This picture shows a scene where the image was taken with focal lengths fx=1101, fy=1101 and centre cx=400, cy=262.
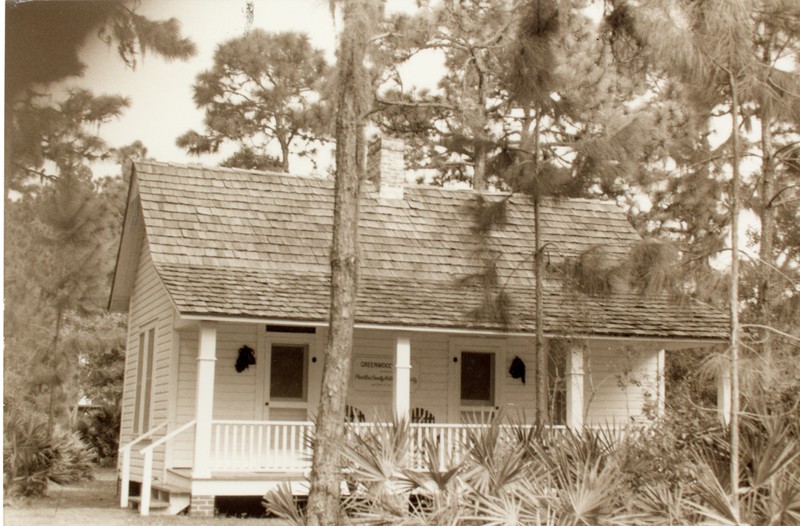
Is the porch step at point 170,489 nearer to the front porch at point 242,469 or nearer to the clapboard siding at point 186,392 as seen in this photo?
the front porch at point 242,469

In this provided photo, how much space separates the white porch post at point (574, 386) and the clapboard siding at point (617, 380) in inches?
50.6

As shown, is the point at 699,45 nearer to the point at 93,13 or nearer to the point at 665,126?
the point at 93,13

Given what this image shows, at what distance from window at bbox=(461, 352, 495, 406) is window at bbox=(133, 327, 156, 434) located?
529cm

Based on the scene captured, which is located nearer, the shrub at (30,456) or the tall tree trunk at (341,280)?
the tall tree trunk at (341,280)

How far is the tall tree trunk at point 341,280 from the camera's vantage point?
34.2 ft

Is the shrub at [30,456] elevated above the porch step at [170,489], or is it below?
above

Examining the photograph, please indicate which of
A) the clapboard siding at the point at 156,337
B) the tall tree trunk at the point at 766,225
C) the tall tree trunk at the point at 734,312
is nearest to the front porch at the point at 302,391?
the clapboard siding at the point at 156,337

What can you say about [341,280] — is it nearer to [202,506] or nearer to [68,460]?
[202,506]

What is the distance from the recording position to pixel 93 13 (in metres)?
10.5

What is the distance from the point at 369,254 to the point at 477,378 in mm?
2808

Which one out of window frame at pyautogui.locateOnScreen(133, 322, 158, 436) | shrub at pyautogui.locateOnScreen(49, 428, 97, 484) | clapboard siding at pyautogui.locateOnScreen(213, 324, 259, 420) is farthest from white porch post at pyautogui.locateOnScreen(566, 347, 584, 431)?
shrub at pyautogui.locateOnScreen(49, 428, 97, 484)

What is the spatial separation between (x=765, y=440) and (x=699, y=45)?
13.2 ft

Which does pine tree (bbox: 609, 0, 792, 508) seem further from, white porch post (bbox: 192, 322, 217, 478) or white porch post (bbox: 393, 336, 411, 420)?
white porch post (bbox: 192, 322, 217, 478)

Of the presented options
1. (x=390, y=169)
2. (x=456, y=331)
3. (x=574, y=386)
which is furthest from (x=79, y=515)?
(x=390, y=169)
